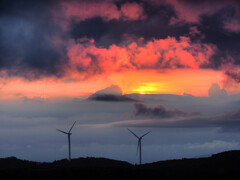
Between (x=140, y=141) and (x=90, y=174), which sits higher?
(x=140, y=141)

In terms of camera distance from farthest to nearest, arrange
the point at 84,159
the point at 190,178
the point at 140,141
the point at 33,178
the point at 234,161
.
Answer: the point at 84,159 < the point at 140,141 < the point at 234,161 < the point at 33,178 < the point at 190,178

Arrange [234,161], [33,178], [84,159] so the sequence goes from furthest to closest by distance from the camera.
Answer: [84,159], [234,161], [33,178]

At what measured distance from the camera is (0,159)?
18088cm

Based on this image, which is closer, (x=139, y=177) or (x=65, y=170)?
(x=139, y=177)

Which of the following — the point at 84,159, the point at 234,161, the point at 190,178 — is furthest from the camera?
the point at 84,159

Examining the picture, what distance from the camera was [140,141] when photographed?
147 metres

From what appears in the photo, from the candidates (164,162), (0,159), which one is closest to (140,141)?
(164,162)

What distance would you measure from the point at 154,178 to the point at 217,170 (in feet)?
75.3

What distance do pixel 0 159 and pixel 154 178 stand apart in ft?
315

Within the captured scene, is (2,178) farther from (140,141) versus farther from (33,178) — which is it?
(140,141)

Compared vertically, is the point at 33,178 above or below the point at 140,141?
below

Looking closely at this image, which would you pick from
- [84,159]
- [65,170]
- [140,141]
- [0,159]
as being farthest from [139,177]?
[0,159]

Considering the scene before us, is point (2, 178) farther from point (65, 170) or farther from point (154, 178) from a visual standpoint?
point (154, 178)

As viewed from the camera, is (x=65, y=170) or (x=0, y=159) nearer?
(x=65, y=170)
